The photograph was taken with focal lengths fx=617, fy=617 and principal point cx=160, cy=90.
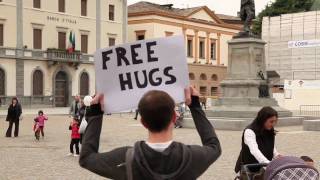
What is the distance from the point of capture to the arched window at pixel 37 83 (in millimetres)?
48594

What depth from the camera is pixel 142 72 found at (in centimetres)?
381

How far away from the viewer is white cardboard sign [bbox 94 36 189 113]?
3.76 meters

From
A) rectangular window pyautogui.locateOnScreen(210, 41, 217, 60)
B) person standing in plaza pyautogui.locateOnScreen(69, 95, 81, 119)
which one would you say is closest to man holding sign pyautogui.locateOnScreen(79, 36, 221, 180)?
person standing in plaza pyautogui.locateOnScreen(69, 95, 81, 119)

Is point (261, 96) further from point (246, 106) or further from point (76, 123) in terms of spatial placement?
point (76, 123)

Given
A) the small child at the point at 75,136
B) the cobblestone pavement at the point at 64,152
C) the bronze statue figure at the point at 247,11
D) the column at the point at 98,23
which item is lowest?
the cobblestone pavement at the point at 64,152

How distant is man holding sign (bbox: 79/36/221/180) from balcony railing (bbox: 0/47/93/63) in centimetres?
4320

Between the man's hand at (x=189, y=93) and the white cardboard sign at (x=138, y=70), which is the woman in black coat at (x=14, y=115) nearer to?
the white cardboard sign at (x=138, y=70)

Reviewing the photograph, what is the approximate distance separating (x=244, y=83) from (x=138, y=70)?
819 inches

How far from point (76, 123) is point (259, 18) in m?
48.3

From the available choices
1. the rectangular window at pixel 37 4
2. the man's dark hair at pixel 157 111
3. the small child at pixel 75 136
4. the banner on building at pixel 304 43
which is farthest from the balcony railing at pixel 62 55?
the man's dark hair at pixel 157 111

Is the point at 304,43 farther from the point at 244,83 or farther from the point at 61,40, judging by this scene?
the point at 244,83

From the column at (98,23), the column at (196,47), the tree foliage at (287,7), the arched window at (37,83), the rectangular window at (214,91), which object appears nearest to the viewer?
the arched window at (37,83)

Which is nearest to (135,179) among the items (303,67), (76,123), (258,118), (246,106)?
(258,118)

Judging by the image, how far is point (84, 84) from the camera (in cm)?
5319
